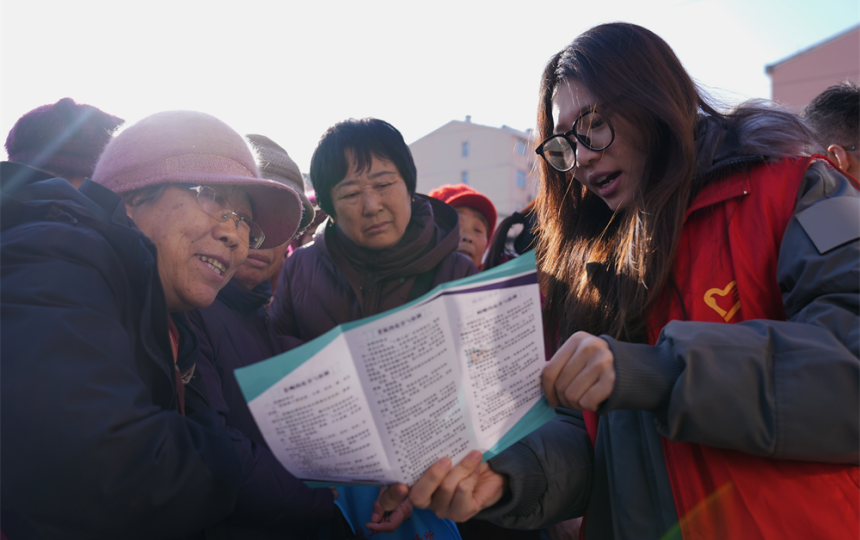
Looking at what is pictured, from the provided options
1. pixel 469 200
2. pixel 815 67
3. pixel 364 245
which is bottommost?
pixel 364 245

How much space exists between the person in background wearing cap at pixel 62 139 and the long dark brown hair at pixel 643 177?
250 centimetres

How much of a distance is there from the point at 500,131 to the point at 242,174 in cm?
3071

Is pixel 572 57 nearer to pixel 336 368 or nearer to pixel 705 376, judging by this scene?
pixel 705 376

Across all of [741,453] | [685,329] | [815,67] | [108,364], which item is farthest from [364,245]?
[815,67]

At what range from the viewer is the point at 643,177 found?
1.61 m

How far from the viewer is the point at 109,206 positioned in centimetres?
133

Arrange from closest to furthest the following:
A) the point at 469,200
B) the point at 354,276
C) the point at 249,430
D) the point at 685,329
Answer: the point at 685,329 → the point at 249,430 → the point at 354,276 → the point at 469,200

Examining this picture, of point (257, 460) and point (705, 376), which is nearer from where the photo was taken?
point (705, 376)

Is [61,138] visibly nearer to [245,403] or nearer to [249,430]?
[245,403]

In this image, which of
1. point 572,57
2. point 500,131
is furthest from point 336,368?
point 500,131

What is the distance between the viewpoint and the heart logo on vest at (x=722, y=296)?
4.17 ft

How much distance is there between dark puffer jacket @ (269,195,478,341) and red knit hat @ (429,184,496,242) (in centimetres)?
121

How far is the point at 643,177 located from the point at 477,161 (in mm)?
30665

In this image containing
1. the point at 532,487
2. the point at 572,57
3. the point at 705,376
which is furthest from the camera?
the point at 572,57
